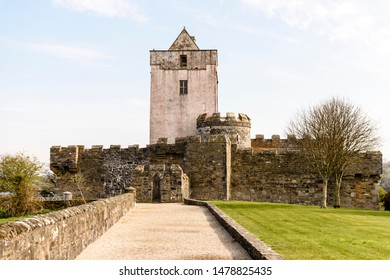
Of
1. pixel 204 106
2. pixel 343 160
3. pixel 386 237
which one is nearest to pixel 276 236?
pixel 386 237

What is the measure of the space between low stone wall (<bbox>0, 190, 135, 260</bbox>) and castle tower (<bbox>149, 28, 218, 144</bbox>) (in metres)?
28.1

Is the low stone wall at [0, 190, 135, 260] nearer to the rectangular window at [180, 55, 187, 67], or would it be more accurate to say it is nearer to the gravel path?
the gravel path

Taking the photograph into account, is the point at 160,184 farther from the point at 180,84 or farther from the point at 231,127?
the point at 180,84

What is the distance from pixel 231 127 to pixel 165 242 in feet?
74.2

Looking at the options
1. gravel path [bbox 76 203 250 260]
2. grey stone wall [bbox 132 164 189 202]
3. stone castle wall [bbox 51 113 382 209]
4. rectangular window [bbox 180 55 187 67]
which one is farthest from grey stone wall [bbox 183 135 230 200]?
rectangular window [bbox 180 55 187 67]

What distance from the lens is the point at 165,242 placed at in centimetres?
1168

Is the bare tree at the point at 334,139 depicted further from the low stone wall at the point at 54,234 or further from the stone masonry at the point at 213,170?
the low stone wall at the point at 54,234

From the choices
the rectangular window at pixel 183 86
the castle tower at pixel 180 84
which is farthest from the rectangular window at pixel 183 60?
the rectangular window at pixel 183 86

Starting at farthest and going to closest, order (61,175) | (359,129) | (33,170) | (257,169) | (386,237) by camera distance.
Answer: (61,175) → (257,169) → (359,129) → (33,170) → (386,237)

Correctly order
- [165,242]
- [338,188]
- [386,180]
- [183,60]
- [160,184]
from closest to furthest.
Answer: [165,242] → [160,184] → [338,188] → [183,60] → [386,180]

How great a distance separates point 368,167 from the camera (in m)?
31.3

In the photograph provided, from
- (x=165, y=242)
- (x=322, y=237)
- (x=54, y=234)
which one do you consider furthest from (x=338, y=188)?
(x=54, y=234)

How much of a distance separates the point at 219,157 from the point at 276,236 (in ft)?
57.4

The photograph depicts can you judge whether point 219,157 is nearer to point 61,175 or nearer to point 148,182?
point 148,182
